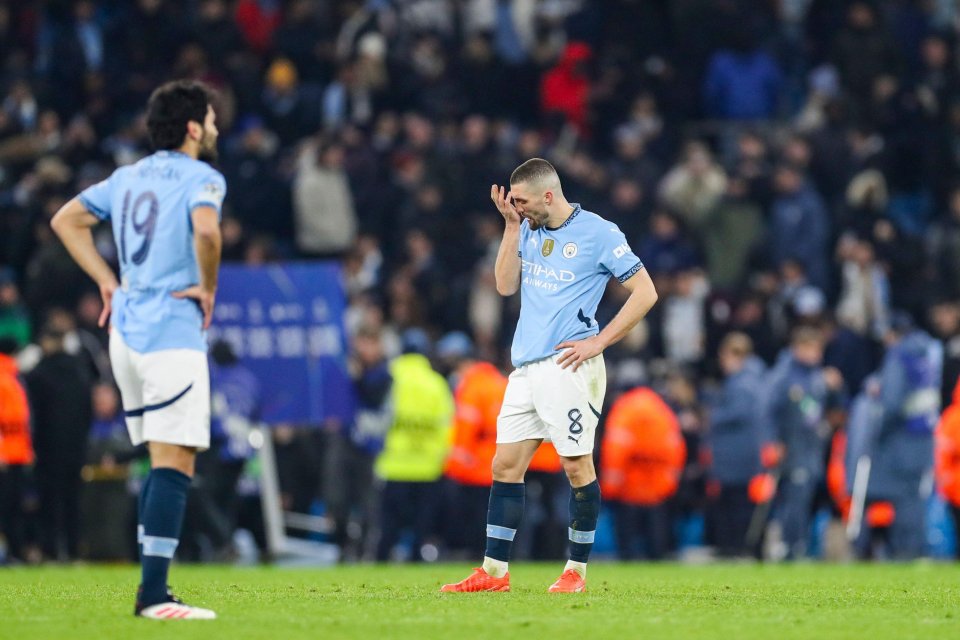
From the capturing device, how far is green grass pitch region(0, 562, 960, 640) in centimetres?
738

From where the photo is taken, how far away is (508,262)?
985 centimetres

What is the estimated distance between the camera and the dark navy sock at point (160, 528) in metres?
7.69

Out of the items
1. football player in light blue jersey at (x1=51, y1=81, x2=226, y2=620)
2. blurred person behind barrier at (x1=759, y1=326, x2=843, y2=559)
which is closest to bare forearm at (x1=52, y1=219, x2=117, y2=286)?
football player in light blue jersey at (x1=51, y1=81, x2=226, y2=620)

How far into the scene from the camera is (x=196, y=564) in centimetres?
1694

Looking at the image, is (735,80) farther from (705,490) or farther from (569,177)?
(705,490)

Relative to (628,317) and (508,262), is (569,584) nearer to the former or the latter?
(628,317)

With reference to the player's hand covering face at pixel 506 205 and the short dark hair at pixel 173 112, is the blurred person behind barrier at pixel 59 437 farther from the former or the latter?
the short dark hair at pixel 173 112

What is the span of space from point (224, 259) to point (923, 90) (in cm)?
1038

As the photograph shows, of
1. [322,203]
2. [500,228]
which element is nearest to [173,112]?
[322,203]

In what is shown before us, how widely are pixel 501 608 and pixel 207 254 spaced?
233 cm

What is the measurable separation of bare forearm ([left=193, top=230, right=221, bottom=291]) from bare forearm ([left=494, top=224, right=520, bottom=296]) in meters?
2.27

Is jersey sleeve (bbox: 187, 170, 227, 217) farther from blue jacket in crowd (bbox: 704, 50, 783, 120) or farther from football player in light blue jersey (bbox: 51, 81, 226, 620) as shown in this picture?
blue jacket in crowd (bbox: 704, 50, 783, 120)

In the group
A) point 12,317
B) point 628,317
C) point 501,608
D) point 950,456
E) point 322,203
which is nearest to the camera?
point 501,608

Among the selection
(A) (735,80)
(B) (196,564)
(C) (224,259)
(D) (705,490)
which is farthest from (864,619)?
(A) (735,80)
